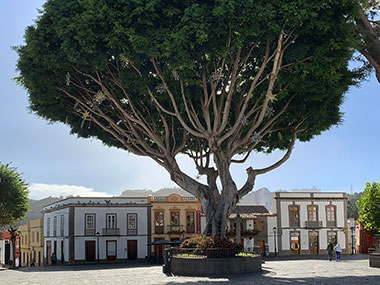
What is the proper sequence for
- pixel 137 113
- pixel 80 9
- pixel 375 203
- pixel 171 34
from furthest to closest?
pixel 375 203, pixel 137 113, pixel 80 9, pixel 171 34

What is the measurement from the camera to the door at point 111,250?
2084 inches

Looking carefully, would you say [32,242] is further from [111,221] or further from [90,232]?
[111,221]

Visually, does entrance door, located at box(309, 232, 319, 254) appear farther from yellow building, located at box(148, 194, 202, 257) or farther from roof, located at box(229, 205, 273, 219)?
yellow building, located at box(148, 194, 202, 257)

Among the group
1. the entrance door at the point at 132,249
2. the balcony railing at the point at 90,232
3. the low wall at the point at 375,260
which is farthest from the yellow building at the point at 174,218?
the low wall at the point at 375,260

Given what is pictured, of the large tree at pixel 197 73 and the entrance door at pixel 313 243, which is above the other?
the large tree at pixel 197 73

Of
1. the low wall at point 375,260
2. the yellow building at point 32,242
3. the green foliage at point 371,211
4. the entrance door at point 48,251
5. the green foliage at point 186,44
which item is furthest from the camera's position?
the yellow building at point 32,242

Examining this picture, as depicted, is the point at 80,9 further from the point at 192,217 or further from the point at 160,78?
the point at 192,217

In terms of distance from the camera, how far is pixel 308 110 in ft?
87.4

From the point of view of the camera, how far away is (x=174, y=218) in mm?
55688

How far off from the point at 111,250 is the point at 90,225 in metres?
3.22

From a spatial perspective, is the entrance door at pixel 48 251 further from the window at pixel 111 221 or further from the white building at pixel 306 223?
the white building at pixel 306 223

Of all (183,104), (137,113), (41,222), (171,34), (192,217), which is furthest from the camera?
(41,222)

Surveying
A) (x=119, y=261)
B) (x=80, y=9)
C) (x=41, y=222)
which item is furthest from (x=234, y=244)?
(x=41, y=222)

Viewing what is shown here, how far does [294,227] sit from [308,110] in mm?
33096
